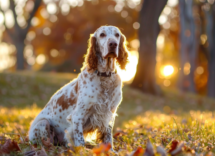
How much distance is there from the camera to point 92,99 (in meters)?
3.51

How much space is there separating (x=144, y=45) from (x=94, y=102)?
10110mm

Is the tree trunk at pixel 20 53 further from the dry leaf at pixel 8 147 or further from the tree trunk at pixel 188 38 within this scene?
the dry leaf at pixel 8 147

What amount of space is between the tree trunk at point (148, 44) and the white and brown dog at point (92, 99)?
9208mm

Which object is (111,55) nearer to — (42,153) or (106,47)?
(106,47)

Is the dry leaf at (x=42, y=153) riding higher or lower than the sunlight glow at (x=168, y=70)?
higher

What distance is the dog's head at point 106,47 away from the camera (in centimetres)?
365

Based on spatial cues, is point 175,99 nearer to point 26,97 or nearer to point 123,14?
point 26,97

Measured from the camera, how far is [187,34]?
20.6m

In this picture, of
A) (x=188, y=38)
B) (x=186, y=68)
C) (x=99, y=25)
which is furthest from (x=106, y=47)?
(x=99, y=25)

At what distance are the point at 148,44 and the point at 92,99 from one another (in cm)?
1008

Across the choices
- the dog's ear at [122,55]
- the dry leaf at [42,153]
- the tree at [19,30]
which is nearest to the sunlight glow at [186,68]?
the tree at [19,30]

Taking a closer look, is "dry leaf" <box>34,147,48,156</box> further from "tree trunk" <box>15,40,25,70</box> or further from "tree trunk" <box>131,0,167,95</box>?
"tree trunk" <box>15,40,25,70</box>

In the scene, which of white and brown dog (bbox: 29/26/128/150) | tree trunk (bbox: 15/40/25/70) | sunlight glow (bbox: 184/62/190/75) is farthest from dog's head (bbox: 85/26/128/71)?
sunlight glow (bbox: 184/62/190/75)

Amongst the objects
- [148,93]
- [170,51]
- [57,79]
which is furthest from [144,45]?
[170,51]
